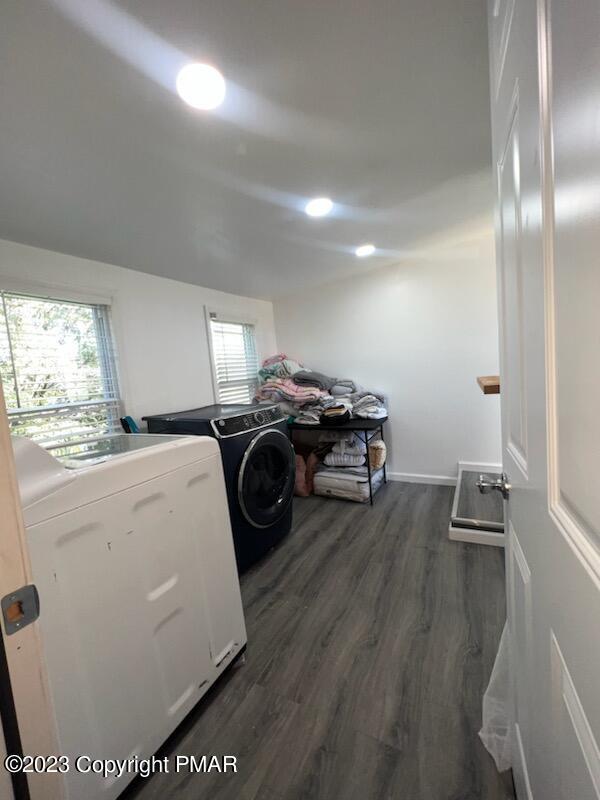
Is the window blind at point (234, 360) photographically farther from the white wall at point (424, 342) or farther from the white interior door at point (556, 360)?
the white interior door at point (556, 360)

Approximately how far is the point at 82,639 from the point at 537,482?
1162 mm

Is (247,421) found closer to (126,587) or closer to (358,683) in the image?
(126,587)

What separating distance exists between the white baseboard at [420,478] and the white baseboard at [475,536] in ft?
3.04

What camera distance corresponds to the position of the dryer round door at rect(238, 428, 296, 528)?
2.00m

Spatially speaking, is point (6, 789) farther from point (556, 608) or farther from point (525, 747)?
point (525, 747)

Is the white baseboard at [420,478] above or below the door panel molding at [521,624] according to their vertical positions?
below

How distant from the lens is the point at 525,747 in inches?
30.6

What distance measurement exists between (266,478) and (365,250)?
6.25 ft

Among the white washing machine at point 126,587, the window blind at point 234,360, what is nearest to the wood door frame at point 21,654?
A: the white washing machine at point 126,587

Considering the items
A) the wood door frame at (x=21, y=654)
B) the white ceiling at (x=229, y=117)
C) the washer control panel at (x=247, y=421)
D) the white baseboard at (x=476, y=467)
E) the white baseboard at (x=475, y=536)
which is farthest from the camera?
the white baseboard at (x=476, y=467)

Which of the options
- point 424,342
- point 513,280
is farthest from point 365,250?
point 513,280

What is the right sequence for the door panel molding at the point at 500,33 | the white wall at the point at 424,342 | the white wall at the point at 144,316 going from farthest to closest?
1. the white wall at the point at 424,342
2. the white wall at the point at 144,316
3. the door panel molding at the point at 500,33

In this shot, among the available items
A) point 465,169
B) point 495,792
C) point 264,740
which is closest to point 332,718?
point 264,740

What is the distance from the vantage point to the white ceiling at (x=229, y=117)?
816 millimetres
